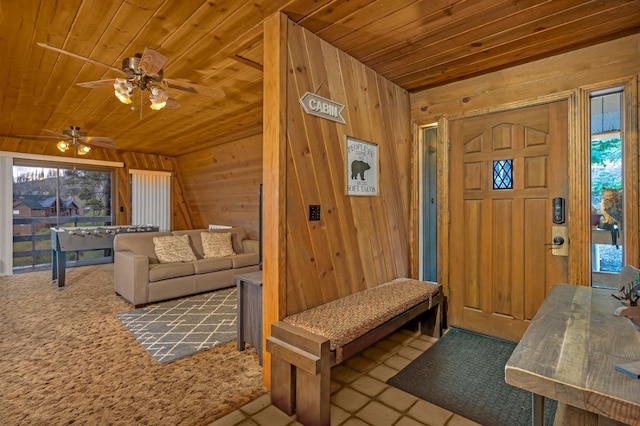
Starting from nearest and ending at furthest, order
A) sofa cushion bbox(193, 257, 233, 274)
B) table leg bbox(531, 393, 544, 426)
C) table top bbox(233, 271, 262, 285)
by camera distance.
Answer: table leg bbox(531, 393, 544, 426) < table top bbox(233, 271, 262, 285) < sofa cushion bbox(193, 257, 233, 274)

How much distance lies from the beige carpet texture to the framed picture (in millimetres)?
1629

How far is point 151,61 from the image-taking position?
2229mm

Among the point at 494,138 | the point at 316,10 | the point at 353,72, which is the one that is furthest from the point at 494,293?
the point at 316,10

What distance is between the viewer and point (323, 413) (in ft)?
5.52

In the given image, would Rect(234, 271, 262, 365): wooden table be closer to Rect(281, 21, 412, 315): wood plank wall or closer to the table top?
the table top

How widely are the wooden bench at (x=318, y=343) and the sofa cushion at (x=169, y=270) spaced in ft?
8.38

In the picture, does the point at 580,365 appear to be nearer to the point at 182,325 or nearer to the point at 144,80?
the point at 144,80

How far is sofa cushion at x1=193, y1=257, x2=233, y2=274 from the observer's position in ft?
14.0

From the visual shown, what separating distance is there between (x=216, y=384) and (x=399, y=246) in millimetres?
2011

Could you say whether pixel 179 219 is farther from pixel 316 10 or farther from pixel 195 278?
pixel 316 10

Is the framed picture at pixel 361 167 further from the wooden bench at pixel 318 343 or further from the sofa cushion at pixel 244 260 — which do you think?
the sofa cushion at pixel 244 260

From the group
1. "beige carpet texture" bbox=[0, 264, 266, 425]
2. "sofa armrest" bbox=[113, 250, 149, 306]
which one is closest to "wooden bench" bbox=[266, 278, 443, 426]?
"beige carpet texture" bbox=[0, 264, 266, 425]

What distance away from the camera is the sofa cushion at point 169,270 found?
151 inches

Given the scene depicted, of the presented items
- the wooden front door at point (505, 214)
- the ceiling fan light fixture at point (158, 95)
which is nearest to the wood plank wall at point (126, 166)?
the ceiling fan light fixture at point (158, 95)
